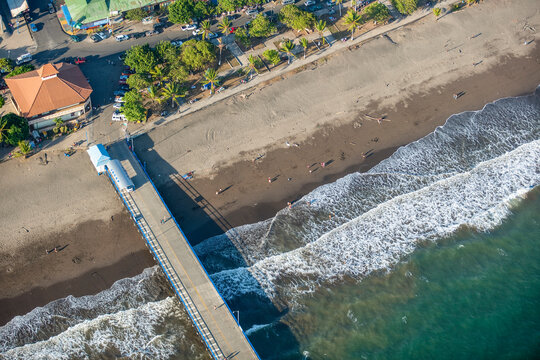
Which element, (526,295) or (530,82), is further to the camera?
(530,82)

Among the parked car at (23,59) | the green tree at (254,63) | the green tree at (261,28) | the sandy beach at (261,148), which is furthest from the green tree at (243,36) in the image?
the parked car at (23,59)

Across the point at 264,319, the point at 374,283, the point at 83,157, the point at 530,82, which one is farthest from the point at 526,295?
the point at 83,157

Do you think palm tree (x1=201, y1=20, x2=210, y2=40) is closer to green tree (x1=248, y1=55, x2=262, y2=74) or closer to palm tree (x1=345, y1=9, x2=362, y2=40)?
green tree (x1=248, y1=55, x2=262, y2=74)

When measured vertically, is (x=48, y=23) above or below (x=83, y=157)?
above

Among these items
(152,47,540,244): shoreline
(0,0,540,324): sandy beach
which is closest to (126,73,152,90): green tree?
(0,0,540,324): sandy beach

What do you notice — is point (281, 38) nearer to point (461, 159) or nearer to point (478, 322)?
point (461, 159)
